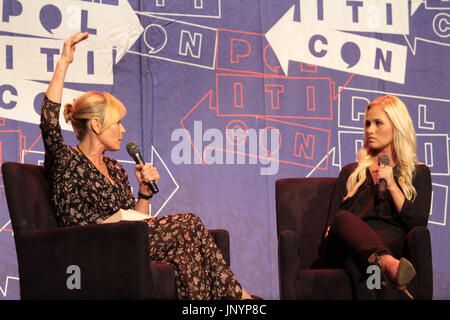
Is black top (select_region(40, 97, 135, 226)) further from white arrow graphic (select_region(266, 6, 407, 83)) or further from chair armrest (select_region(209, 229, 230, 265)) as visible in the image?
white arrow graphic (select_region(266, 6, 407, 83))

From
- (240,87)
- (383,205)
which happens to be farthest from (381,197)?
(240,87)

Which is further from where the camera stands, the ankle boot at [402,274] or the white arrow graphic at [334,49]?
the white arrow graphic at [334,49]

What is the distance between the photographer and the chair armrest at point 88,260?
7.96 feet

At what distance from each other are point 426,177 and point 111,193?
1.58 m

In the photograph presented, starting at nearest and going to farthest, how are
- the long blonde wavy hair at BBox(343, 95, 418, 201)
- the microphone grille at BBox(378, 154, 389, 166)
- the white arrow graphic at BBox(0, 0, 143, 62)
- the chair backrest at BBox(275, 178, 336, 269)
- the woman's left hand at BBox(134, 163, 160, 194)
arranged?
the woman's left hand at BBox(134, 163, 160, 194) < the microphone grille at BBox(378, 154, 389, 166) < the long blonde wavy hair at BBox(343, 95, 418, 201) < the chair backrest at BBox(275, 178, 336, 269) < the white arrow graphic at BBox(0, 0, 143, 62)

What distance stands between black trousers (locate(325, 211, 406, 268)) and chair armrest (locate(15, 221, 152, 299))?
36.8 inches

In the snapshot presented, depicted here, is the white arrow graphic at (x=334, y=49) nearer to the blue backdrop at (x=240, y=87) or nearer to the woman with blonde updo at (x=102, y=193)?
the blue backdrop at (x=240, y=87)

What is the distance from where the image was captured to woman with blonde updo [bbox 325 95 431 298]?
2730 millimetres

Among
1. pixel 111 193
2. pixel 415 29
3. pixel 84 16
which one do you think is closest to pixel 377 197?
pixel 111 193

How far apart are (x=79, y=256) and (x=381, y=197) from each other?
1433 millimetres

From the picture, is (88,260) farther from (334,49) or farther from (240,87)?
(334,49)

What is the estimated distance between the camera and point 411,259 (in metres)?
2.73

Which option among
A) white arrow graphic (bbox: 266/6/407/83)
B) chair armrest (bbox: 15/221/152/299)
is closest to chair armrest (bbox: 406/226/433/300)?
chair armrest (bbox: 15/221/152/299)

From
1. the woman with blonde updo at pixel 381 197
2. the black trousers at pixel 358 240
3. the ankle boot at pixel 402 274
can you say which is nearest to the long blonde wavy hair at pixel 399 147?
the woman with blonde updo at pixel 381 197
